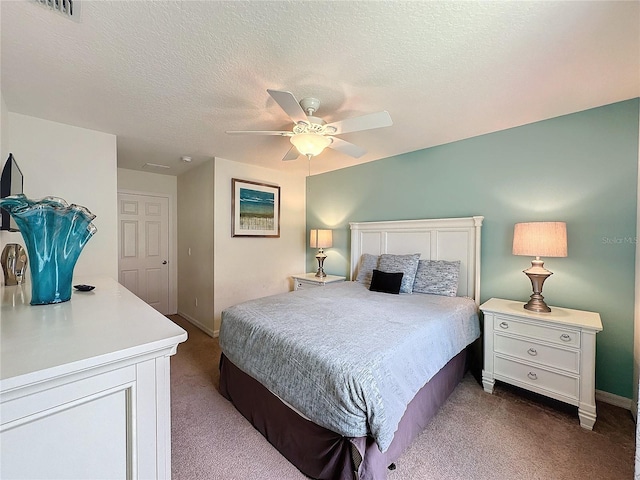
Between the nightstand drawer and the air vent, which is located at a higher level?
the air vent

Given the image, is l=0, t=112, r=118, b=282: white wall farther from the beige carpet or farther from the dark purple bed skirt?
the dark purple bed skirt

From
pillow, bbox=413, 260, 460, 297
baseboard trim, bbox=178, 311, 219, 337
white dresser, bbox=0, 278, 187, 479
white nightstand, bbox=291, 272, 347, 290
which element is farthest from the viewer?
white nightstand, bbox=291, 272, 347, 290

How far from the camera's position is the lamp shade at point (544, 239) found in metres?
2.06

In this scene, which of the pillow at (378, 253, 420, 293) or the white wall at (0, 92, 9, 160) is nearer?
the white wall at (0, 92, 9, 160)

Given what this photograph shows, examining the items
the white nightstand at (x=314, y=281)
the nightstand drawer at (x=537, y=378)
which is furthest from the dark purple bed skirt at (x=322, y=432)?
the white nightstand at (x=314, y=281)

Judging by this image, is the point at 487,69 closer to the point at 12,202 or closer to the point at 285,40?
the point at 285,40

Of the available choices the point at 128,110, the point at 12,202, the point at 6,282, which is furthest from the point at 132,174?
the point at 12,202

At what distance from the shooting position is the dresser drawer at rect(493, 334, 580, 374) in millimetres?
1921

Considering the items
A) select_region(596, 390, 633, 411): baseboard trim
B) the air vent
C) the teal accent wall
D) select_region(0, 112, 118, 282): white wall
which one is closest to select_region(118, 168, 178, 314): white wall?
select_region(0, 112, 118, 282): white wall

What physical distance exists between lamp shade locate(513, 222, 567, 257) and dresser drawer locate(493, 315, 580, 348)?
551 mm

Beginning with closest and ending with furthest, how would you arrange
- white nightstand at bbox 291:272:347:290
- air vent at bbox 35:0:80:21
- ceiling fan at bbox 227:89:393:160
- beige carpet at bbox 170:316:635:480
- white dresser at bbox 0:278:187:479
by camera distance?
white dresser at bbox 0:278:187:479
air vent at bbox 35:0:80:21
beige carpet at bbox 170:316:635:480
ceiling fan at bbox 227:89:393:160
white nightstand at bbox 291:272:347:290

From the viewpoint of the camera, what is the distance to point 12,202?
0.96 meters

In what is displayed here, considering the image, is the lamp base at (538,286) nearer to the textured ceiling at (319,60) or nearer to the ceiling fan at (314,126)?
the textured ceiling at (319,60)

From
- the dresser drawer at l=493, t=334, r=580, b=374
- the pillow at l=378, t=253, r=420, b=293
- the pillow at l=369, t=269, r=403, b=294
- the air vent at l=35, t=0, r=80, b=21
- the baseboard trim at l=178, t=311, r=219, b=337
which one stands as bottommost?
the baseboard trim at l=178, t=311, r=219, b=337
